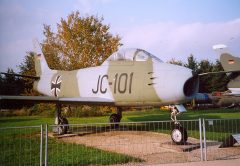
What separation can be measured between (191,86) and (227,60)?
60.6ft

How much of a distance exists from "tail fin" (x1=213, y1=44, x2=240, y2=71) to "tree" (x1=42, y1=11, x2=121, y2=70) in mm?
9501

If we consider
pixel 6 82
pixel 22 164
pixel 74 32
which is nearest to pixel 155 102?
pixel 22 164

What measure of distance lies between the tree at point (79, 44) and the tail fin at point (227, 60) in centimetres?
950

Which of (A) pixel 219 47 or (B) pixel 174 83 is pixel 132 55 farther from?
(A) pixel 219 47

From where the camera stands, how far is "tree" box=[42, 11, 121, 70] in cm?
2833

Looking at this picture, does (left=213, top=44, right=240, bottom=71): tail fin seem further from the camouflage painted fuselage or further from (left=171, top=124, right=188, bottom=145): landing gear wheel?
(left=171, top=124, right=188, bottom=145): landing gear wheel

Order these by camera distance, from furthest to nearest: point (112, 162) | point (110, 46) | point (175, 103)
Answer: point (110, 46) < point (175, 103) < point (112, 162)

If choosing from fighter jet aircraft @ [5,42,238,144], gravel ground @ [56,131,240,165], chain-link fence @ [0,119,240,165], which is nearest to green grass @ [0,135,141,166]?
chain-link fence @ [0,119,240,165]

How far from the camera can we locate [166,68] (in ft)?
31.8

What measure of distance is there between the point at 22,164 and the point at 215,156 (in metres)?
4.67

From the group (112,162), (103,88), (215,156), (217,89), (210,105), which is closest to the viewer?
(112,162)

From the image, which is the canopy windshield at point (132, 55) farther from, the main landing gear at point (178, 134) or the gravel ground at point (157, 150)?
the gravel ground at point (157, 150)

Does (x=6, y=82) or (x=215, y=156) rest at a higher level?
(x=6, y=82)

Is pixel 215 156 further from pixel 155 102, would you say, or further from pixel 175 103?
pixel 155 102
